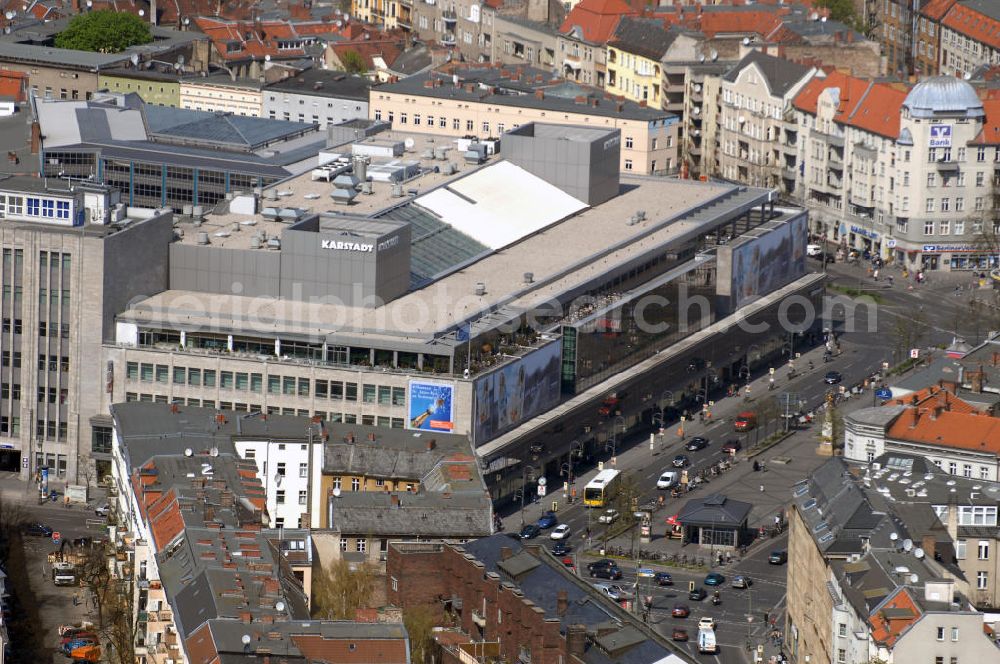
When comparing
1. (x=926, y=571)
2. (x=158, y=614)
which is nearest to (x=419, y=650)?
(x=158, y=614)

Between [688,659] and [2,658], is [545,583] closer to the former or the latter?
[688,659]

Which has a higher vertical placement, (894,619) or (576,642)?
(894,619)

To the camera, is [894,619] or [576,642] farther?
[894,619]

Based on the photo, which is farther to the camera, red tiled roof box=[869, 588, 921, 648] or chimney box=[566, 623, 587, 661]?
red tiled roof box=[869, 588, 921, 648]

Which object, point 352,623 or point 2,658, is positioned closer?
point 352,623

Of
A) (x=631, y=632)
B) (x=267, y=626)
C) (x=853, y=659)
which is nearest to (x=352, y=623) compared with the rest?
(x=267, y=626)

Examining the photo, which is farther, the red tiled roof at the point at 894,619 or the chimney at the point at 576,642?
the red tiled roof at the point at 894,619

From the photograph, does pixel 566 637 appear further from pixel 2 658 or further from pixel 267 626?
pixel 2 658
